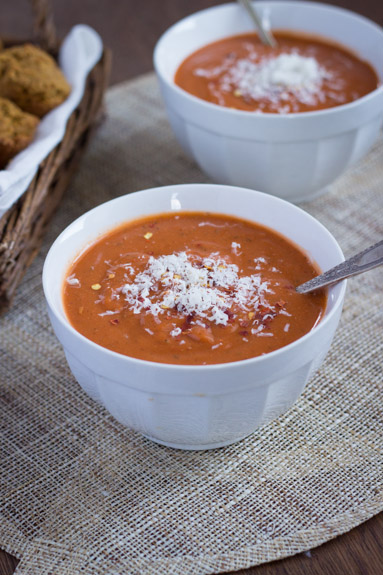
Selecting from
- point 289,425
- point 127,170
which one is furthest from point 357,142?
point 289,425

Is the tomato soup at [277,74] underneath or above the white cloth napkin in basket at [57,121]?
underneath

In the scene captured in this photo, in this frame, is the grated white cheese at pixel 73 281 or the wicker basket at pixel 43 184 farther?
the wicker basket at pixel 43 184

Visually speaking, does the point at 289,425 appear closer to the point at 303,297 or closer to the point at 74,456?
the point at 303,297

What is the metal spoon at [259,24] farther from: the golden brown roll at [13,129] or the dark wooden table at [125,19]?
the golden brown roll at [13,129]

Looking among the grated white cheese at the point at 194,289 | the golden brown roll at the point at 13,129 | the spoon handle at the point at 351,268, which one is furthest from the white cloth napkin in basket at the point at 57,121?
the spoon handle at the point at 351,268

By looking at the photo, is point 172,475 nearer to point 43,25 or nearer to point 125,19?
point 43,25

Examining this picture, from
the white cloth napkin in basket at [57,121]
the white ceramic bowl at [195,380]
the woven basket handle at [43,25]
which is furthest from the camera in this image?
the woven basket handle at [43,25]

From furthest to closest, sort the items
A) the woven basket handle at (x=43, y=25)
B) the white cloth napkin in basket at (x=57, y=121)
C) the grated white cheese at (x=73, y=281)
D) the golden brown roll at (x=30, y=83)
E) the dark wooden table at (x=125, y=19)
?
1. the dark wooden table at (x=125, y=19)
2. the woven basket handle at (x=43, y=25)
3. the golden brown roll at (x=30, y=83)
4. the white cloth napkin in basket at (x=57, y=121)
5. the grated white cheese at (x=73, y=281)
